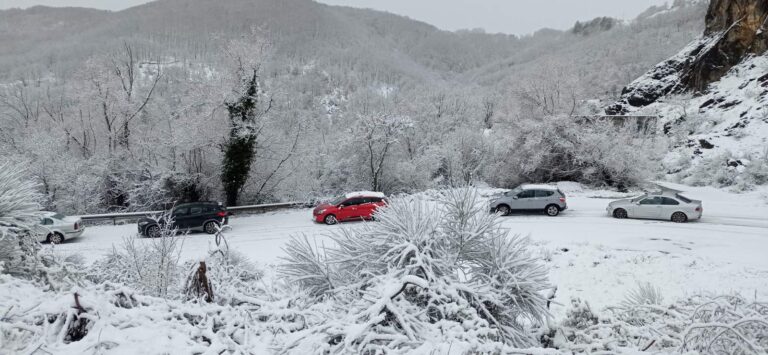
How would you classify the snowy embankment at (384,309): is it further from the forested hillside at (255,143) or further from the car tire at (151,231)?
the forested hillside at (255,143)

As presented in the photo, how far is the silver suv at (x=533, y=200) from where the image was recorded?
1872cm

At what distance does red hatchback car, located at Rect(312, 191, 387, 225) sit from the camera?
18.7m

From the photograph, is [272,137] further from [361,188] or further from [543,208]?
[543,208]

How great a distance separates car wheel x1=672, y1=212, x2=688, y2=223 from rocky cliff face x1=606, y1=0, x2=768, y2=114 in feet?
110

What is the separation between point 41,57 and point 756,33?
178015 mm

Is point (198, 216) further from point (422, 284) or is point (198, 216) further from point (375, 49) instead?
point (375, 49)

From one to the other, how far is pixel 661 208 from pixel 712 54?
119 feet

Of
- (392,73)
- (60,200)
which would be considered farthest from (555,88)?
(392,73)

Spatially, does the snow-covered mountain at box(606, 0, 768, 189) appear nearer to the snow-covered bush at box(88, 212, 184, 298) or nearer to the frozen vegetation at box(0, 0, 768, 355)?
Result: the frozen vegetation at box(0, 0, 768, 355)

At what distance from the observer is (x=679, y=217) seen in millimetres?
16406

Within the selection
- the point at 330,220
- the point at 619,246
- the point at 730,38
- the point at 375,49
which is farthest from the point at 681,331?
the point at 375,49

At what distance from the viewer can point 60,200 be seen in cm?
2222

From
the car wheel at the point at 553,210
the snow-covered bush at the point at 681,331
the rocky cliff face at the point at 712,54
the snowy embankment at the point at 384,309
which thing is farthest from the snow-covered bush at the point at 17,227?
the rocky cliff face at the point at 712,54

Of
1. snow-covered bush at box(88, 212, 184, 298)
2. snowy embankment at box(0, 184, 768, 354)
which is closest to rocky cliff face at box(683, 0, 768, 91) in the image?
snowy embankment at box(0, 184, 768, 354)
